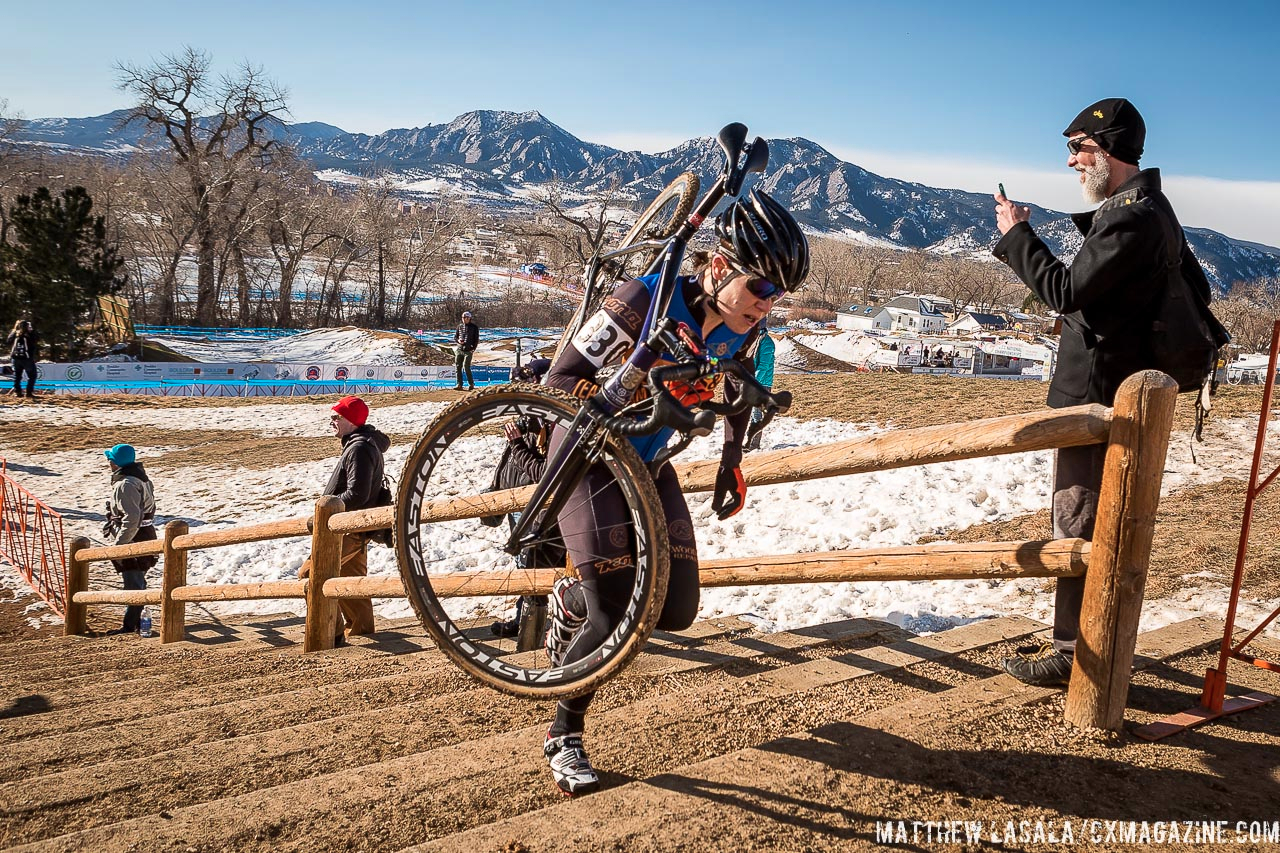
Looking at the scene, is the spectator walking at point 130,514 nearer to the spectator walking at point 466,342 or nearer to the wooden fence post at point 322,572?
the wooden fence post at point 322,572

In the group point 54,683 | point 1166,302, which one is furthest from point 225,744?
point 1166,302

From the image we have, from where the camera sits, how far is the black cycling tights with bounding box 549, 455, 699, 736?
10.8 ft

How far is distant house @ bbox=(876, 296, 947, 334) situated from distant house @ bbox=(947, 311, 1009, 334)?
8.12 ft

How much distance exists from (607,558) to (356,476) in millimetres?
5009

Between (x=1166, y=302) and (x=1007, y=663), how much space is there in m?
2.07

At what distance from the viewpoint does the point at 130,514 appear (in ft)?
33.2

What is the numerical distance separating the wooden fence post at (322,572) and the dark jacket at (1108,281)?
5.16 meters

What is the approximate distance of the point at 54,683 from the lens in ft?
21.9

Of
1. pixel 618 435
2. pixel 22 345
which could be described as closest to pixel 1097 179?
pixel 618 435

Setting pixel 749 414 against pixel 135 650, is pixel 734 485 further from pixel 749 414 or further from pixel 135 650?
pixel 135 650

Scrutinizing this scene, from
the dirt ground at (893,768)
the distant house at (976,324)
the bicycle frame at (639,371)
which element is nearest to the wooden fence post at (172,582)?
the dirt ground at (893,768)

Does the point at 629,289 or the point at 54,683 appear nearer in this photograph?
the point at 629,289

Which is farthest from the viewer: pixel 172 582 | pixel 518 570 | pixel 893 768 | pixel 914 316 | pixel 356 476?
pixel 914 316

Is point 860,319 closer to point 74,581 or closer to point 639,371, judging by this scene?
point 74,581
